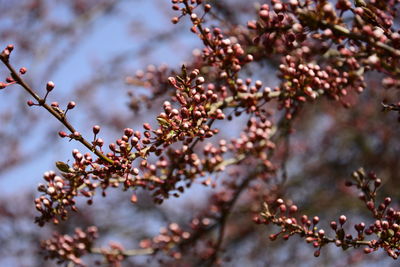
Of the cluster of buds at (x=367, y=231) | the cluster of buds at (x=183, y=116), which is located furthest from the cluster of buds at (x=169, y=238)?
the cluster of buds at (x=183, y=116)

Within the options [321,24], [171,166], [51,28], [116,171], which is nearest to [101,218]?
[51,28]

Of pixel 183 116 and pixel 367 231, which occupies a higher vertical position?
pixel 183 116

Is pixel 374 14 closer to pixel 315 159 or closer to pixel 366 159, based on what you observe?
pixel 366 159

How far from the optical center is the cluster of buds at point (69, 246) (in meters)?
2.88

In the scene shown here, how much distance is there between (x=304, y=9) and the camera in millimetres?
1876

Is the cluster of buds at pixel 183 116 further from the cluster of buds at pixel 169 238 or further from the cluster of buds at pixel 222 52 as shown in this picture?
the cluster of buds at pixel 169 238

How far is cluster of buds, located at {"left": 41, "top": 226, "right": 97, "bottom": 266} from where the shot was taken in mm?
2883

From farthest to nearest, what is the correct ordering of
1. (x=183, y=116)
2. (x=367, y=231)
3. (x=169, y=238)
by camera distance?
1. (x=169, y=238)
2. (x=367, y=231)
3. (x=183, y=116)

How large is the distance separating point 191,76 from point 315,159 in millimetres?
7288

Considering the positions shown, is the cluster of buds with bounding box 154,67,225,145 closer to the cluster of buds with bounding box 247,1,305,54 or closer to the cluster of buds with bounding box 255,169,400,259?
the cluster of buds with bounding box 247,1,305,54

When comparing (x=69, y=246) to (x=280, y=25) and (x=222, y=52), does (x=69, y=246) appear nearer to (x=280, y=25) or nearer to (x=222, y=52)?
(x=222, y=52)

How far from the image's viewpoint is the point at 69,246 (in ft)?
9.59

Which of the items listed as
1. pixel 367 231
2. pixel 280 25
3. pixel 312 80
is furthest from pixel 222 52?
pixel 367 231

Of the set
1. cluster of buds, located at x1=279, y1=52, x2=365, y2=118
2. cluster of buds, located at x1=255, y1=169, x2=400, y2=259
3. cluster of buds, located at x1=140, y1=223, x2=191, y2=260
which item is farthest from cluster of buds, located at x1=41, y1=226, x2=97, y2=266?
cluster of buds, located at x1=279, y1=52, x2=365, y2=118
